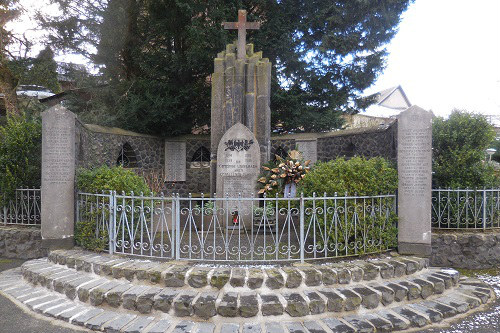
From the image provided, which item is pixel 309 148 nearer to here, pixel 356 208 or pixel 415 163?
pixel 415 163

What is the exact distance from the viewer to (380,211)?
5.05 metres

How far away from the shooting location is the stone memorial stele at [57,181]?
5.56 m

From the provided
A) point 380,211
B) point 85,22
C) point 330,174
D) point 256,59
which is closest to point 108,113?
point 85,22

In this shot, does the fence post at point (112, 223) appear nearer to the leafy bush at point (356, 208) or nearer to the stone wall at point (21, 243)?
the stone wall at point (21, 243)

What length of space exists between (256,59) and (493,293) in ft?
20.9

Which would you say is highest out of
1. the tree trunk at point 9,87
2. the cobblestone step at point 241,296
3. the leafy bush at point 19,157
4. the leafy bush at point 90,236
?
the tree trunk at point 9,87

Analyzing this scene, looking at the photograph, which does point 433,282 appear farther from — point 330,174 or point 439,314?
point 330,174

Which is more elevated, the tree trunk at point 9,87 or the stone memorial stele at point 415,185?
the tree trunk at point 9,87

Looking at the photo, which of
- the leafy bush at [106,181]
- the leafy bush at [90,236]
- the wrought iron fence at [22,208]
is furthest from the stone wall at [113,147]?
the leafy bush at [90,236]

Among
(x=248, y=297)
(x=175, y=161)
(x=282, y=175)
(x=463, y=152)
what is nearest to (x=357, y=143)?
(x=463, y=152)

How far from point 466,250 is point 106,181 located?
6634 mm

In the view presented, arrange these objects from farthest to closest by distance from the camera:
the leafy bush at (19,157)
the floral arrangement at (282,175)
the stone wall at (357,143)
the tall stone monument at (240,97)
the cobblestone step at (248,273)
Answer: the stone wall at (357,143) → the tall stone monument at (240,97) → the floral arrangement at (282,175) → the leafy bush at (19,157) → the cobblestone step at (248,273)

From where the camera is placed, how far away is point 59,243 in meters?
5.55

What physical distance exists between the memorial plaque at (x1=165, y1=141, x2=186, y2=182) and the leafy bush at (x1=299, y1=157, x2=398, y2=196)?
804 cm
